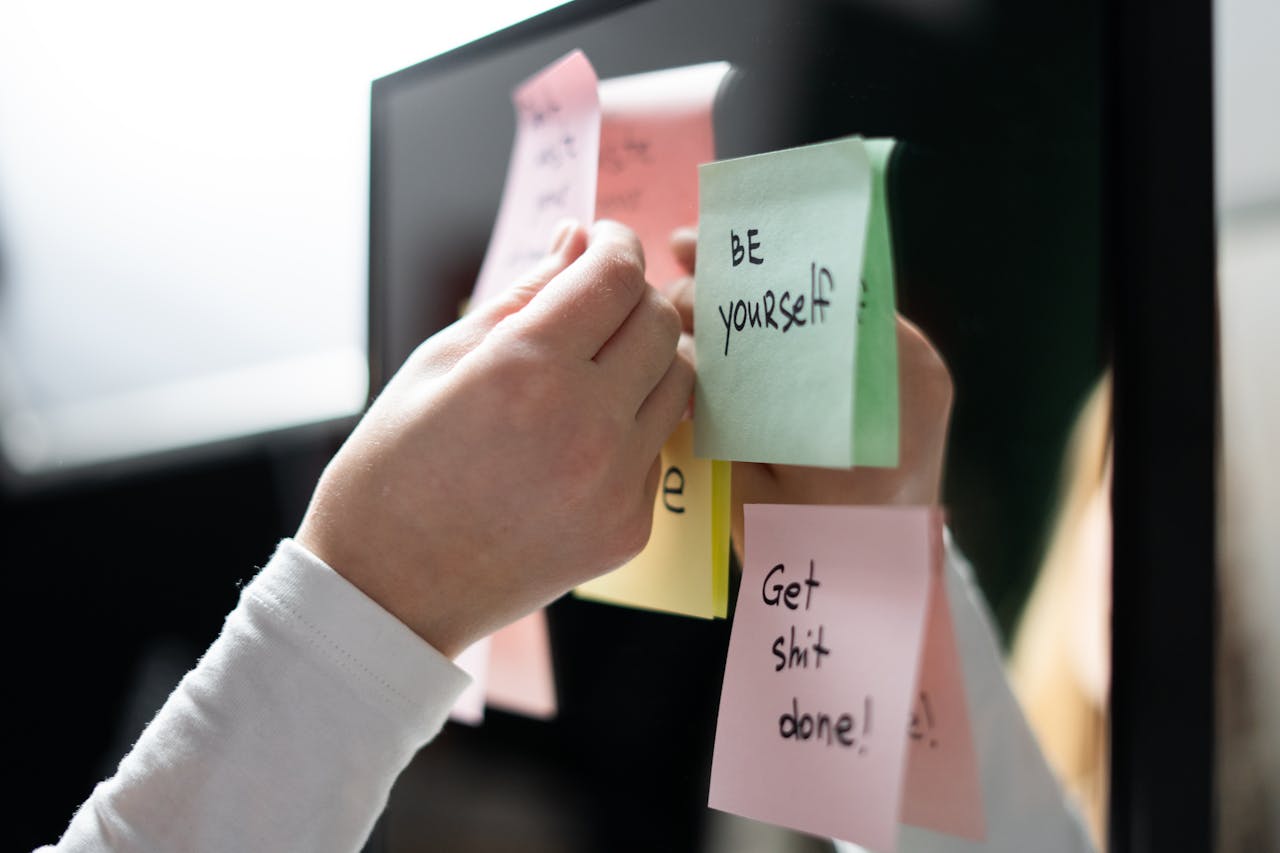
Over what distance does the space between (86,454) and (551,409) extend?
0.99 m

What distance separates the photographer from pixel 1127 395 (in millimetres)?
302

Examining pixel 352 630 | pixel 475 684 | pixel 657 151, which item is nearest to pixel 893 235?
pixel 657 151

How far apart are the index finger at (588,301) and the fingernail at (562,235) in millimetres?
49

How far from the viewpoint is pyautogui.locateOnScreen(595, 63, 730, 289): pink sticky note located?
441mm

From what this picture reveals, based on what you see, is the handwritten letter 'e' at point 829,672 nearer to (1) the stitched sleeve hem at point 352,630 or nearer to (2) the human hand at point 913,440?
(2) the human hand at point 913,440

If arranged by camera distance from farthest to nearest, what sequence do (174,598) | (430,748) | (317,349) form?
(174,598) → (317,349) → (430,748)

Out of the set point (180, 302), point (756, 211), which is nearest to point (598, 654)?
point (756, 211)

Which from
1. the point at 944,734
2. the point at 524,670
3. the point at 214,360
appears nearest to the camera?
the point at 944,734

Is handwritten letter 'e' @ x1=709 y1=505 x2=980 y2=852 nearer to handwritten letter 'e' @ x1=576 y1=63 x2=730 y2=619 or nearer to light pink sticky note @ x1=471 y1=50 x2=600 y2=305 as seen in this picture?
handwritten letter 'e' @ x1=576 y1=63 x2=730 y2=619

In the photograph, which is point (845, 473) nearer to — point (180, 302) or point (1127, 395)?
point (1127, 395)

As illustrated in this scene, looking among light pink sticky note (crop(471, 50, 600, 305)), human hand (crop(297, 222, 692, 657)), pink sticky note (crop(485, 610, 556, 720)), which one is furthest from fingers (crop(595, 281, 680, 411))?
pink sticky note (crop(485, 610, 556, 720))

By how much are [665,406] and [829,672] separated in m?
0.13

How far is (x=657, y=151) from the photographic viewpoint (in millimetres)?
457

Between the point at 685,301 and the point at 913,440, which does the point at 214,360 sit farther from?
the point at 913,440
